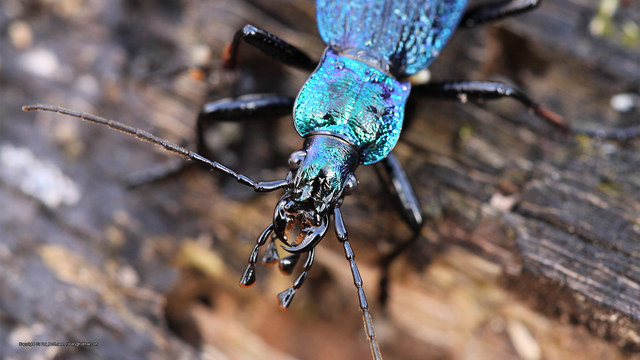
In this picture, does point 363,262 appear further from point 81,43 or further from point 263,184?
point 81,43

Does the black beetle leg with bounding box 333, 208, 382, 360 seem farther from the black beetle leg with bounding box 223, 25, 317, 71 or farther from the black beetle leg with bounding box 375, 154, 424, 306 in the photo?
the black beetle leg with bounding box 223, 25, 317, 71

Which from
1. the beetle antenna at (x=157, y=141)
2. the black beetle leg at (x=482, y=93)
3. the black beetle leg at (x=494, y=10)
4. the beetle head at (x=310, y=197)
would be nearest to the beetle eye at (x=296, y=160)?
the beetle head at (x=310, y=197)

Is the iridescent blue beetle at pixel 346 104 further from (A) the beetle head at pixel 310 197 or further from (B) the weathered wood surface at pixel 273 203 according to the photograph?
(B) the weathered wood surface at pixel 273 203

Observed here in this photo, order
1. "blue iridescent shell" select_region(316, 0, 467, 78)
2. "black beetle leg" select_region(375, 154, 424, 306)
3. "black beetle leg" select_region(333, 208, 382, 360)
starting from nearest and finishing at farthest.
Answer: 1. "black beetle leg" select_region(333, 208, 382, 360)
2. "black beetle leg" select_region(375, 154, 424, 306)
3. "blue iridescent shell" select_region(316, 0, 467, 78)

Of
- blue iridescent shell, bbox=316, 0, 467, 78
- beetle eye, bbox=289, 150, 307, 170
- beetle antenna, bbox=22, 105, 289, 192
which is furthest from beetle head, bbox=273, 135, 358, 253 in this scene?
blue iridescent shell, bbox=316, 0, 467, 78

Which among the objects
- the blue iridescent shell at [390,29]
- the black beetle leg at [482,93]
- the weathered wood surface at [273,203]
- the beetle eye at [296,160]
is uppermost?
the blue iridescent shell at [390,29]

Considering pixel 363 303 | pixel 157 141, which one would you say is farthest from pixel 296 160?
pixel 363 303

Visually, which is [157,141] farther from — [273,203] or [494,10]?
[494,10]
